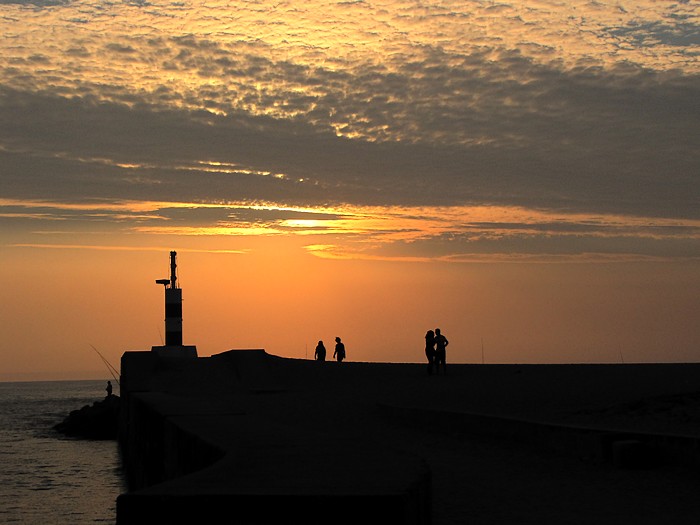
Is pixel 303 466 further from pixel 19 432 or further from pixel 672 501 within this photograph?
pixel 19 432

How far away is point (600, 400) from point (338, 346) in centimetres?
2076

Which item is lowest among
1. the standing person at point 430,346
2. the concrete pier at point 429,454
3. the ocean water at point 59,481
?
the ocean water at point 59,481

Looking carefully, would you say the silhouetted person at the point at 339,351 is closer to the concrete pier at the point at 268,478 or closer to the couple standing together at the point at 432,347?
the couple standing together at the point at 432,347

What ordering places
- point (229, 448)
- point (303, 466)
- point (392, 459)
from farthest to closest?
point (229, 448)
point (392, 459)
point (303, 466)

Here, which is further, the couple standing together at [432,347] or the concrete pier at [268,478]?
the couple standing together at [432,347]

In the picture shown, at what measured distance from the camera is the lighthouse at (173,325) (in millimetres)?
43625

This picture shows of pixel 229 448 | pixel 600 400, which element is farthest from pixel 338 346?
pixel 229 448

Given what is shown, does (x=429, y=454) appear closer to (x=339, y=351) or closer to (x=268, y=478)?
(x=268, y=478)

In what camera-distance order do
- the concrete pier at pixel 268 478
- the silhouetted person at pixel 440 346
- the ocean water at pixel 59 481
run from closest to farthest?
the concrete pier at pixel 268 478 < the ocean water at pixel 59 481 < the silhouetted person at pixel 440 346

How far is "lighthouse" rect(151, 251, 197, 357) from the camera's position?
43625 mm

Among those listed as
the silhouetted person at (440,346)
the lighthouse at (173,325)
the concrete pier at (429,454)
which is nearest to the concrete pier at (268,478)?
the concrete pier at (429,454)

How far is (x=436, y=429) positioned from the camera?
16422 millimetres

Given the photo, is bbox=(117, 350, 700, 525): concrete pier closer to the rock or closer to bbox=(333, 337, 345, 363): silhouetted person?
bbox=(333, 337, 345, 363): silhouetted person

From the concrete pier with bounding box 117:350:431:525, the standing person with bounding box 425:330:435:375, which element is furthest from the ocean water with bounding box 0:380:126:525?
the standing person with bounding box 425:330:435:375
